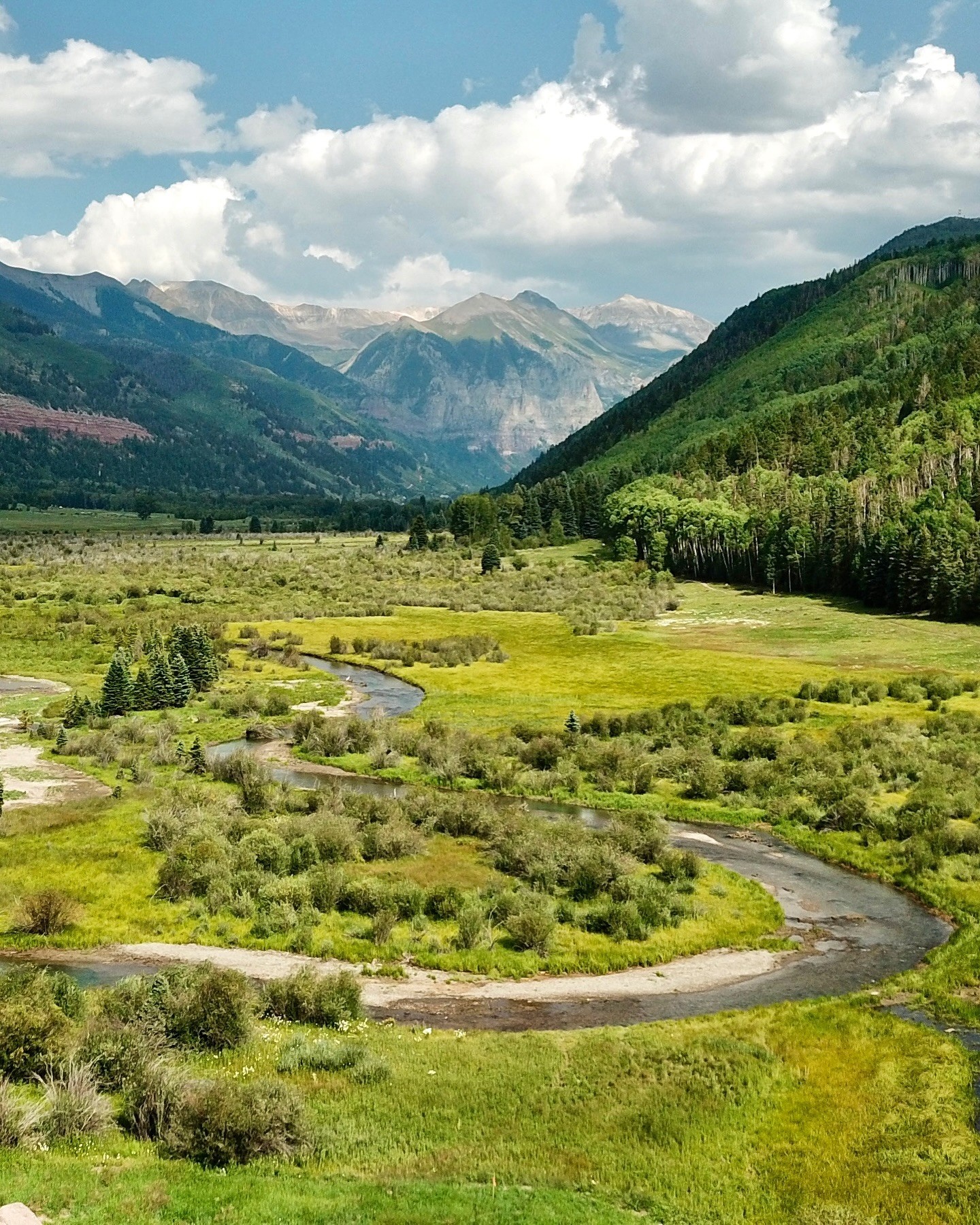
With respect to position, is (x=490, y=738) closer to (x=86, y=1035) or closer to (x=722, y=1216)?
(x=86, y=1035)

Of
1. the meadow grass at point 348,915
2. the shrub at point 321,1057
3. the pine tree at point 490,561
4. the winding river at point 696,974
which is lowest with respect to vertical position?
the winding river at point 696,974

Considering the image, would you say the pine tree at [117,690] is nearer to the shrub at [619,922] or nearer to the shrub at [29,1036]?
the shrub at [619,922]

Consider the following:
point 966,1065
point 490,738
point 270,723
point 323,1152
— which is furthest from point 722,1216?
point 270,723

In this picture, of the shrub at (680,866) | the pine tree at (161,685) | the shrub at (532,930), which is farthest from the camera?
the pine tree at (161,685)

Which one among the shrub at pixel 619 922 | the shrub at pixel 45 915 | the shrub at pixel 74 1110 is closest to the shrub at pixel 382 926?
the shrub at pixel 619 922

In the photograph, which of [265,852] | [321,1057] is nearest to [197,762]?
[265,852]

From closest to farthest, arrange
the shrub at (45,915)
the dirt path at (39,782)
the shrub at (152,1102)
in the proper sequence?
the shrub at (152,1102), the shrub at (45,915), the dirt path at (39,782)

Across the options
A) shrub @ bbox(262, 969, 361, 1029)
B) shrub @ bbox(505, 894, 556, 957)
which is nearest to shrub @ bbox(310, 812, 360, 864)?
shrub @ bbox(505, 894, 556, 957)
